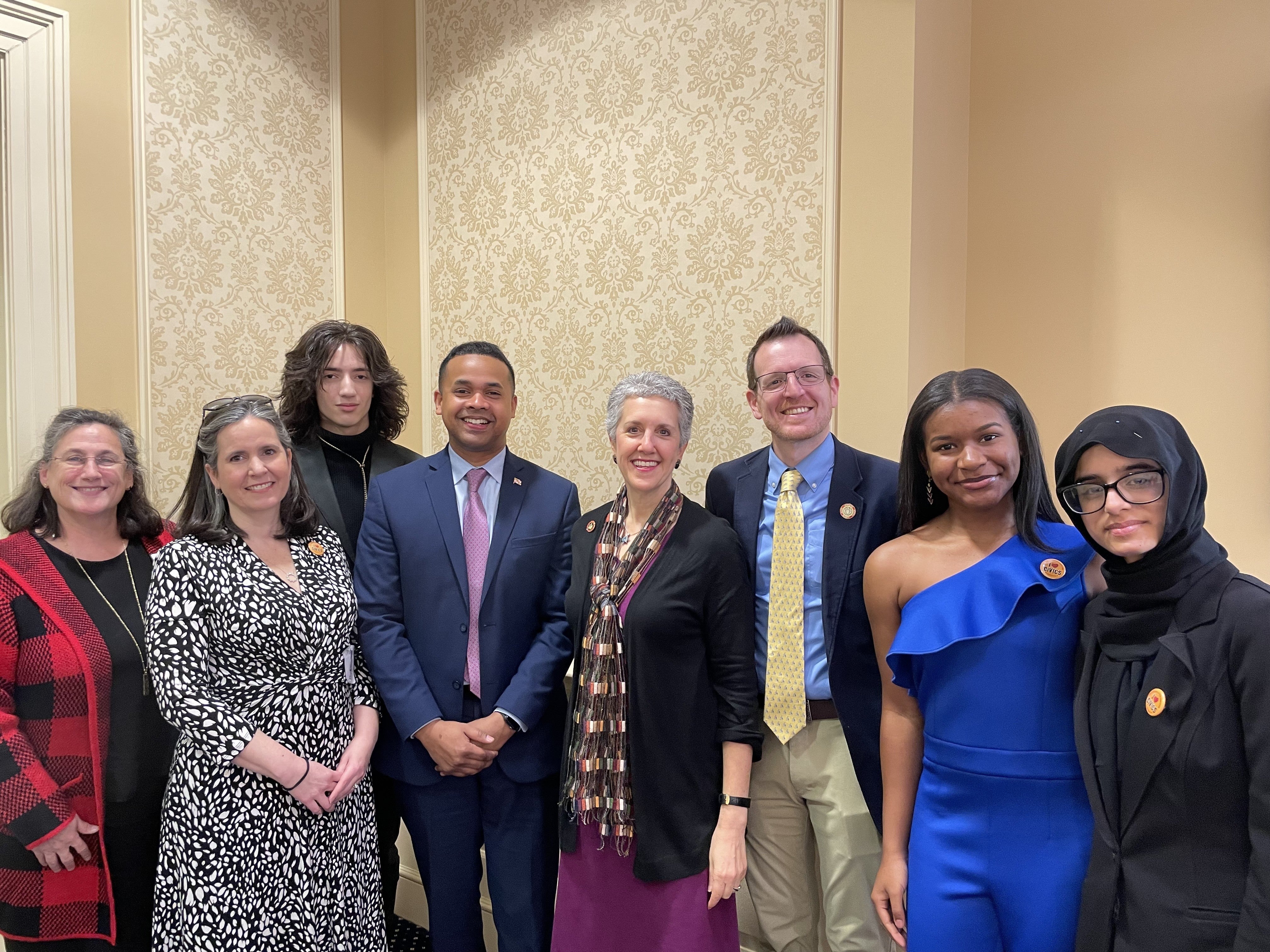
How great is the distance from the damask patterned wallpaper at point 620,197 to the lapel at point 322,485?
1.04 meters

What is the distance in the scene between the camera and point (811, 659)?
6.15 feet

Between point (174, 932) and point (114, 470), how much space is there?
3.25 ft

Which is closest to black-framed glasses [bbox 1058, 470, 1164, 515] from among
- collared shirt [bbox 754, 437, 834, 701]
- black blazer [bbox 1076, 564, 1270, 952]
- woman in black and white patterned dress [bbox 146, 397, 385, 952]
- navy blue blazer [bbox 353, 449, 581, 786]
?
black blazer [bbox 1076, 564, 1270, 952]

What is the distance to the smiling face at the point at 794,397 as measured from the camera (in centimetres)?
192

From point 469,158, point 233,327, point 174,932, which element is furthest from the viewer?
point 469,158

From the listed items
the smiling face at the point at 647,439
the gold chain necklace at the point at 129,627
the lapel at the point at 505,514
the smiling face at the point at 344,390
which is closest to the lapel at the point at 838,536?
the smiling face at the point at 647,439

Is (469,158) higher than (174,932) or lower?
higher

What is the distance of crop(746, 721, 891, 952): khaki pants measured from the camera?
1.86m

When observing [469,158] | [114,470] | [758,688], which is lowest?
[758,688]

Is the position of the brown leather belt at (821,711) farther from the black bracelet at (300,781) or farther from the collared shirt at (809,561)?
the black bracelet at (300,781)

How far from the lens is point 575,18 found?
310 centimetres

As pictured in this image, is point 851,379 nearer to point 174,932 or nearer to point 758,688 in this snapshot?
point 758,688

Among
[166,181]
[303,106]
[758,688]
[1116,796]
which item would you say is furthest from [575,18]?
[1116,796]

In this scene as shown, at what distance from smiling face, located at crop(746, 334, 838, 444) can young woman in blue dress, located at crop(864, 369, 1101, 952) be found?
319 millimetres
